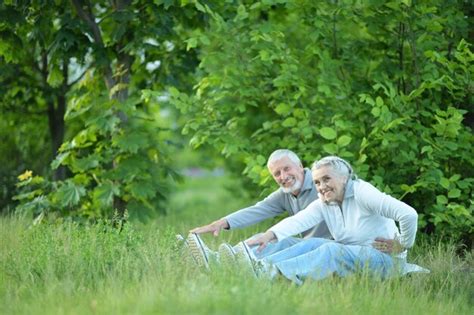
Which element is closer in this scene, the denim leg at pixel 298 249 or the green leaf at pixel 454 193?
the denim leg at pixel 298 249

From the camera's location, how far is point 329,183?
19.9 ft

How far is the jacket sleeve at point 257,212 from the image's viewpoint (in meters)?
6.72

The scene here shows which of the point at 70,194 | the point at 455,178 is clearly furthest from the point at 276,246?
the point at 70,194

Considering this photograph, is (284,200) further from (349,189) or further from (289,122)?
(289,122)

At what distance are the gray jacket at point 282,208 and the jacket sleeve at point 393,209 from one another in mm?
753

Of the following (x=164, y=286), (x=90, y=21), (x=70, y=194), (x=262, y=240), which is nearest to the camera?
(x=164, y=286)

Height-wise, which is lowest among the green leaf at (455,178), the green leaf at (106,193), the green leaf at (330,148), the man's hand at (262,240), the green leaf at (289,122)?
the man's hand at (262,240)

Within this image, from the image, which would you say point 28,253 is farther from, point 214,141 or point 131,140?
point 131,140

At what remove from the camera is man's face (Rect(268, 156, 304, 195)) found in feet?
21.6

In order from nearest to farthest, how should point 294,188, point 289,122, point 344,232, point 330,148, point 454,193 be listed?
point 344,232, point 294,188, point 454,193, point 330,148, point 289,122

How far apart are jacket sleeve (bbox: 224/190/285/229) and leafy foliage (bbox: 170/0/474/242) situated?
2.15 feet

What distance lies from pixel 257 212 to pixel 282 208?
0.85ft

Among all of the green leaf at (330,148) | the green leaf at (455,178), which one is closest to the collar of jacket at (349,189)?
the green leaf at (330,148)

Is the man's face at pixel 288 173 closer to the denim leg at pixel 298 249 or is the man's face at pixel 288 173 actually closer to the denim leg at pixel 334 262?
the denim leg at pixel 298 249
